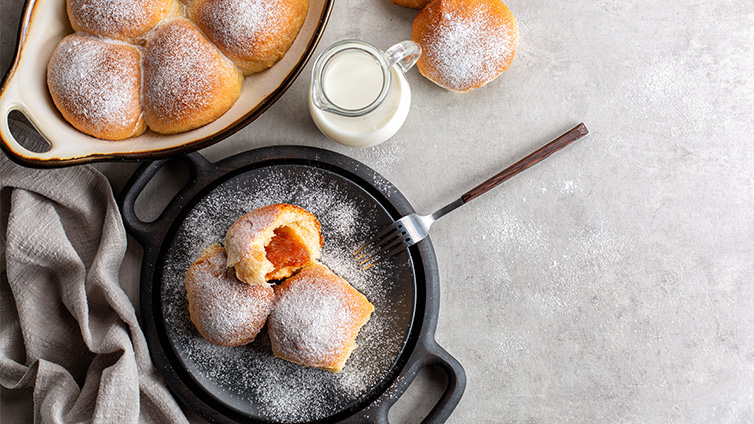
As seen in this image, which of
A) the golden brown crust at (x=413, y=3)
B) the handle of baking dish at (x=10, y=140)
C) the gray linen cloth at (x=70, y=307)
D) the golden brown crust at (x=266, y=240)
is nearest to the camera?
the handle of baking dish at (x=10, y=140)

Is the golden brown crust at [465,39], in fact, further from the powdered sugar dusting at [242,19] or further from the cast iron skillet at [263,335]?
the powdered sugar dusting at [242,19]

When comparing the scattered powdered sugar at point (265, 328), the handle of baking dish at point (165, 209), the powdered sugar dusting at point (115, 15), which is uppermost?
the powdered sugar dusting at point (115, 15)

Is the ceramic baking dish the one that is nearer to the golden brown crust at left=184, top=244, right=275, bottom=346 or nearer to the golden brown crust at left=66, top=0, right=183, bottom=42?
the golden brown crust at left=66, top=0, right=183, bottom=42

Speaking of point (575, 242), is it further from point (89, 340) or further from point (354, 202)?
point (89, 340)

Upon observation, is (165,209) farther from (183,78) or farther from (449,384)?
(449,384)

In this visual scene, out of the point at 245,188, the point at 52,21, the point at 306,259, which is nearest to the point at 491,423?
Answer: the point at 306,259

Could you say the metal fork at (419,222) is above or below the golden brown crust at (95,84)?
below

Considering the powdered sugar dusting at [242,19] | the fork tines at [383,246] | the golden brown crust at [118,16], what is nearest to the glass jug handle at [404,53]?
the powdered sugar dusting at [242,19]

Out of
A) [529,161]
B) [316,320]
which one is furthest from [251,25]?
[529,161]
